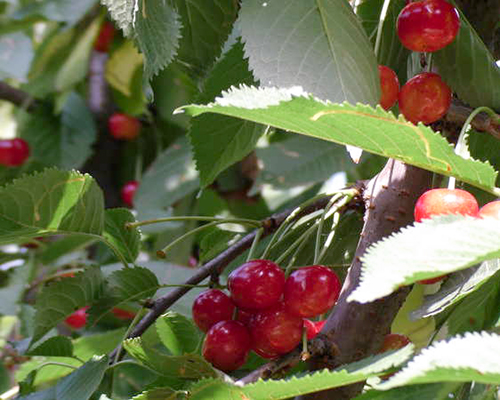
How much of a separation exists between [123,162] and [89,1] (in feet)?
1.75

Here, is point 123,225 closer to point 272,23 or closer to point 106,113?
point 272,23

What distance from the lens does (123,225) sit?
975mm

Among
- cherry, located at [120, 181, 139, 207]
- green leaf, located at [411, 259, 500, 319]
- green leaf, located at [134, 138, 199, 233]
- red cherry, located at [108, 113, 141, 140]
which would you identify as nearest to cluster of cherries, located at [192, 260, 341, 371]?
green leaf, located at [411, 259, 500, 319]

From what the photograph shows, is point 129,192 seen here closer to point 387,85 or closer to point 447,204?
point 387,85

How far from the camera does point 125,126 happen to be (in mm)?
2355

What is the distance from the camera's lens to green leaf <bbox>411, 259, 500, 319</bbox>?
0.58m

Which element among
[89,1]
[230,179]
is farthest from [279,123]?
[89,1]

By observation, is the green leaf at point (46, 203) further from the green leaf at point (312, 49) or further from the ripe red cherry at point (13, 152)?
the ripe red cherry at point (13, 152)

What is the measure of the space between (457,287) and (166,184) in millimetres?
1465

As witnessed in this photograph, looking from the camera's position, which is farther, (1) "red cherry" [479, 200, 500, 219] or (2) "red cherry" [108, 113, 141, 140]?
Answer: (2) "red cherry" [108, 113, 141, 140]

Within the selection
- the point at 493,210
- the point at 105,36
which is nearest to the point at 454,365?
the point at 493,210

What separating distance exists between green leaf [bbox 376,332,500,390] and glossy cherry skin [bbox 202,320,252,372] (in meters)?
0.32

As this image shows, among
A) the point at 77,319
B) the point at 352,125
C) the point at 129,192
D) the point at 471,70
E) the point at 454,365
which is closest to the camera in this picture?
the point at 454,365

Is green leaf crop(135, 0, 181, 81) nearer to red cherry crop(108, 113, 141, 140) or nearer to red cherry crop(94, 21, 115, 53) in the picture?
red cherry crop(108, 113, 141, 140)
